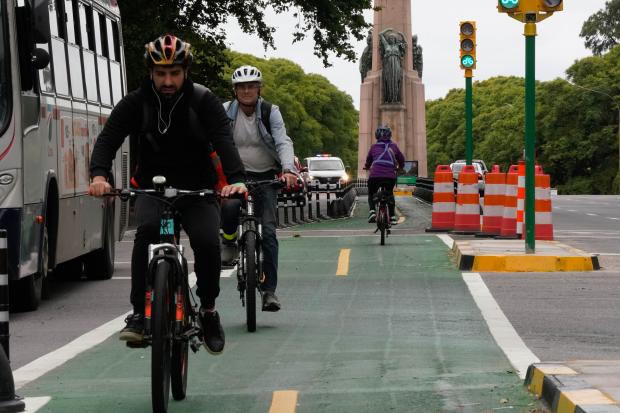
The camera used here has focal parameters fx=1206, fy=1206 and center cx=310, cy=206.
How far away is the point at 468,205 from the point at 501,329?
11.1 metres

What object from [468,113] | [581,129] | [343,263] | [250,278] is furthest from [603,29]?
[250,278]

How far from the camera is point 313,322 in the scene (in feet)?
31.2

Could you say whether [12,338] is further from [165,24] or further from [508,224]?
[165,24]

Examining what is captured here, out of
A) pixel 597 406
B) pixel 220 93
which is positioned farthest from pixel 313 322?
pixel 220 93

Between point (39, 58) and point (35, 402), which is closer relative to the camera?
point (35, 402)

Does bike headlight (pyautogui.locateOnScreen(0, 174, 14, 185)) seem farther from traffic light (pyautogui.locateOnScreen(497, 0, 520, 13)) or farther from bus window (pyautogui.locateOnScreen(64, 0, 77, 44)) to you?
traffic light (pyautogui.locateOnScreen(497, 0, 520, 13))

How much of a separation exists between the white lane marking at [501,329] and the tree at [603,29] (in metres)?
85.5

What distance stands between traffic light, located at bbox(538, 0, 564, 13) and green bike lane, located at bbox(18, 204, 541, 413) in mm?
3653

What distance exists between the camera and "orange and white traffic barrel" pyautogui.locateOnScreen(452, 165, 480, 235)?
19.9m

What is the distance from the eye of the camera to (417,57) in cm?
6009

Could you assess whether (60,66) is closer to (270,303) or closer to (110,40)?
(110,40)

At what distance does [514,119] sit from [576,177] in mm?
14280

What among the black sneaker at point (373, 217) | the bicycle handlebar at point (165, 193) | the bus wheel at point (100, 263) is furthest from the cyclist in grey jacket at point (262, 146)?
the black sneaker at point (373, 217)

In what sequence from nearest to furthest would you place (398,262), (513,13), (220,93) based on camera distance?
1. (513,13)
2. (398,262)
3. (220,93)
